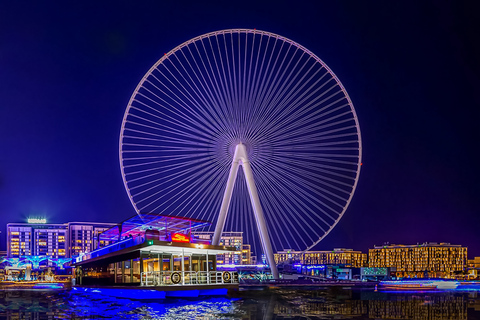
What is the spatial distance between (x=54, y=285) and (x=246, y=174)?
27.3m

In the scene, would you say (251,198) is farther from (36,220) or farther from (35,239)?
(36,220)

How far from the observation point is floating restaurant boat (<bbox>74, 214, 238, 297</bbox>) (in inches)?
1046

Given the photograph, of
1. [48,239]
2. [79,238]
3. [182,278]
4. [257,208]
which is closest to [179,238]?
[182,278]

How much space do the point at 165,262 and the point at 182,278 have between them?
1.69 m

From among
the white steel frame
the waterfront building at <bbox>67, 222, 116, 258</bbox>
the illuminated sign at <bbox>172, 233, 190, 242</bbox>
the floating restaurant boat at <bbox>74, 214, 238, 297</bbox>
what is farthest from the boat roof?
the waterfront building at <bbox>67, 222, 116, 258</bbox>

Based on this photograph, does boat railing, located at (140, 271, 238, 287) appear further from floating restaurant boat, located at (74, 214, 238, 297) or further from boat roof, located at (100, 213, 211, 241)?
boat roof, located at (100, 213, 211, 241)

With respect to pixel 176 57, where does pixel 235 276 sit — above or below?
below

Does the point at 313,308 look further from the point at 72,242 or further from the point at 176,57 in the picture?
the point at 72,242

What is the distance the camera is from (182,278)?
27109 millimetres

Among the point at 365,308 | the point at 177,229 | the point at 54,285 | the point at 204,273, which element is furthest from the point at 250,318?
the point at 54,285

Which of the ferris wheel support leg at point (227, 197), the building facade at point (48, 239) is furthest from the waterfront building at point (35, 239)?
the ferris wheel support leg at point (227, 197)

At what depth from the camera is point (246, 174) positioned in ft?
122

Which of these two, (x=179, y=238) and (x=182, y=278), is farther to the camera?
(x=179, y=238)

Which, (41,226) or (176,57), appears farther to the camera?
(41,226)
